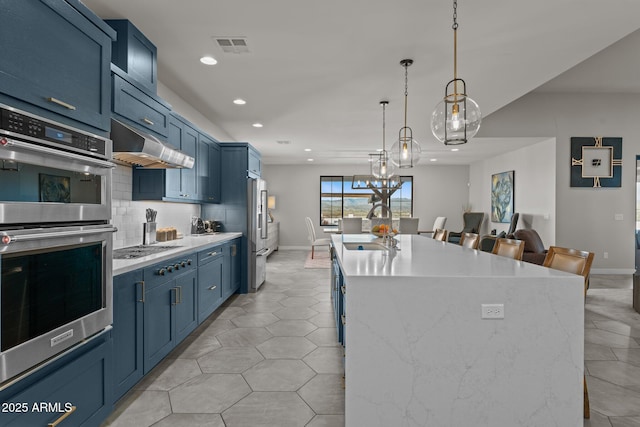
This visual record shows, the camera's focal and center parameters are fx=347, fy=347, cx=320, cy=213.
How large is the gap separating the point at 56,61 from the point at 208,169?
3135 mm

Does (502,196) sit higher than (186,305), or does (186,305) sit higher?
(502,196)

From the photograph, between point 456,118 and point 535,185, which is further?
point 535,185

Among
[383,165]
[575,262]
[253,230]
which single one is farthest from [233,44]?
[575,262]

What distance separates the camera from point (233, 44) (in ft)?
9.85

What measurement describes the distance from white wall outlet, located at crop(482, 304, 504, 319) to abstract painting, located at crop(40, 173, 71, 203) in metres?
2.00

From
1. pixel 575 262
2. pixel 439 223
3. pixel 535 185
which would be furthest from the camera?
pixel 439 223

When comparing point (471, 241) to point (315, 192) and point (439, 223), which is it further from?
point (315, 192)

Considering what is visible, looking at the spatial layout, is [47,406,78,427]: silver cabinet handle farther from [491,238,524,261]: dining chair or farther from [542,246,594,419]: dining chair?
[491,238,524,261]: dining chair

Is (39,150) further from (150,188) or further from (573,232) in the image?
(573,232)

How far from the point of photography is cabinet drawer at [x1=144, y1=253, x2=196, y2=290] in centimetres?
233

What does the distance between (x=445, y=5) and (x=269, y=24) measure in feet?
4.23

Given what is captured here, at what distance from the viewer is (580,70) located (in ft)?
16.2

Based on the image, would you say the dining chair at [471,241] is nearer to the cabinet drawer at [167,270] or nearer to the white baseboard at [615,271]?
the cabinet drawer at [167,270]

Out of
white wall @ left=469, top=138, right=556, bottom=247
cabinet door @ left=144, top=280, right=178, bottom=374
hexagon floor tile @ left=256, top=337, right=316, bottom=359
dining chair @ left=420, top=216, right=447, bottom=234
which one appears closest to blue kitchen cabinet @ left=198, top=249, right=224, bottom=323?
cabinet door @ left=144, top=280, right=178, bottom=374
